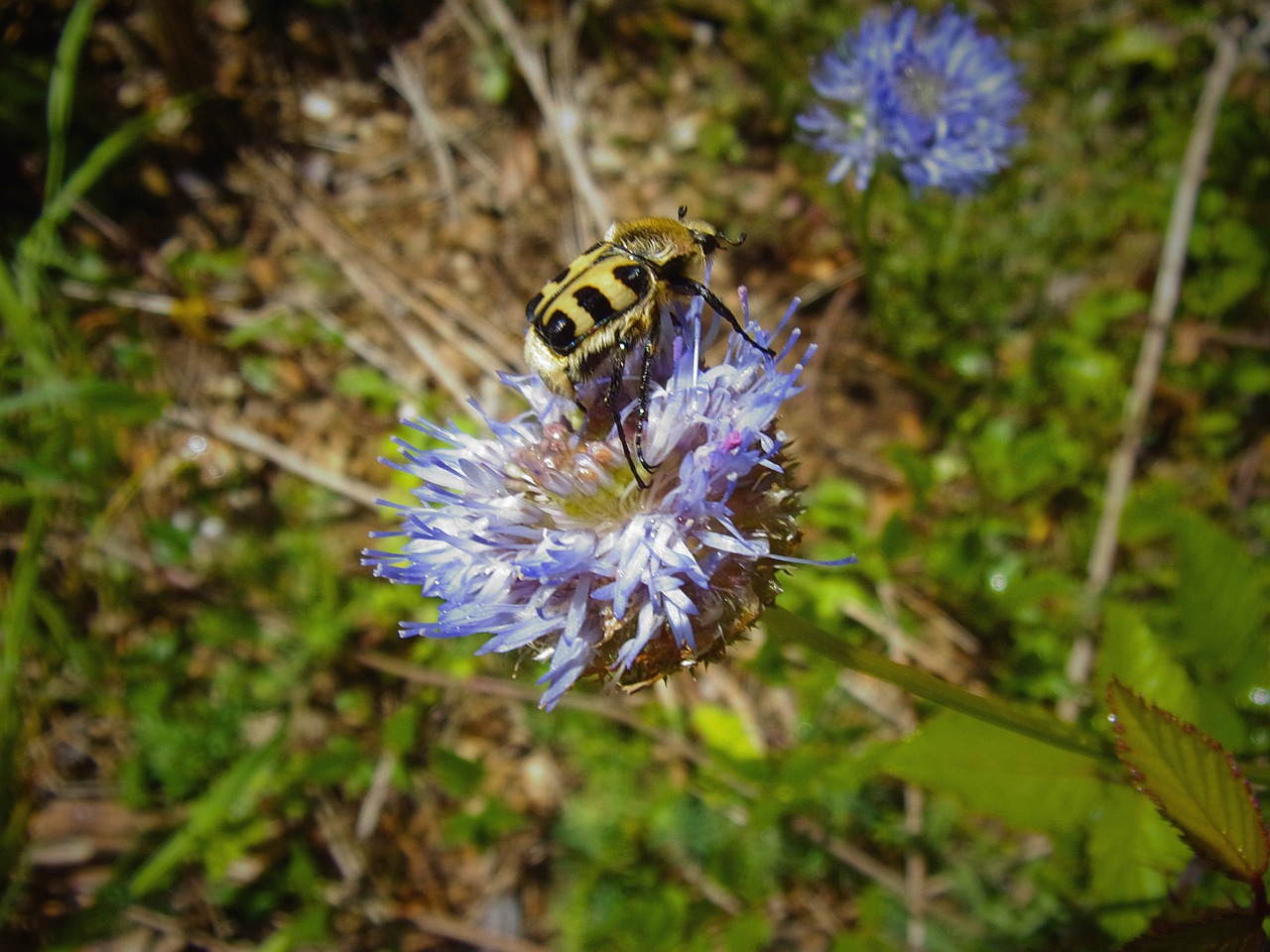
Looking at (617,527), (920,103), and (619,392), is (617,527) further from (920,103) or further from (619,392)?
(920,103)

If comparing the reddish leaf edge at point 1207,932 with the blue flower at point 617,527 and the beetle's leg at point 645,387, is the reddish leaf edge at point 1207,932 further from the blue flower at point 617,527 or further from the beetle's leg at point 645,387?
the beetle's leg at point 645,387

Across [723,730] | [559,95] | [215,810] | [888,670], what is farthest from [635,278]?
[559,95]

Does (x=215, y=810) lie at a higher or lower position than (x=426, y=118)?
lower

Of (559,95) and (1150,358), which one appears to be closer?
(1150,358)

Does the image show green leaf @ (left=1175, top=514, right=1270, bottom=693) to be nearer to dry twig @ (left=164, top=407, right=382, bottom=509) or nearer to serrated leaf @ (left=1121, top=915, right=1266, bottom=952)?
serrated leaf @ (left=1121, top=915, right=1266, bottom=952)

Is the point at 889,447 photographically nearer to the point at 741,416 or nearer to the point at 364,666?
the point at 741,416

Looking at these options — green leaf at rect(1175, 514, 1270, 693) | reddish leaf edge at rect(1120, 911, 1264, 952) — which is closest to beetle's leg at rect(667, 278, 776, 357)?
reddish leaf edge at rect(1120, 911, 1264, 952)
